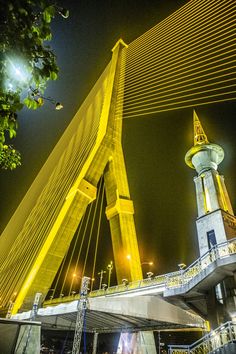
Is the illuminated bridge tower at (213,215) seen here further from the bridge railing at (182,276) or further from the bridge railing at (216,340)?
the bridge railing at (216,340)

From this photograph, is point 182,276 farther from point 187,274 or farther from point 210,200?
point 210,200

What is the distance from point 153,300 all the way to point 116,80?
23.4 m

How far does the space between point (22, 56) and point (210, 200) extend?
15.2m

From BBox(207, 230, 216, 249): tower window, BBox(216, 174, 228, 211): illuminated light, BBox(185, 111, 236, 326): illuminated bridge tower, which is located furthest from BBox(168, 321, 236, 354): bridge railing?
BBox(216, 174, 228, 211): illuminated light

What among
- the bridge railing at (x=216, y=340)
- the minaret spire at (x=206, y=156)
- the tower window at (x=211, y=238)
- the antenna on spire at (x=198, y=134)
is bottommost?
the bridge railing at (x=216, y=340)

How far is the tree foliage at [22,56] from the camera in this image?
3.35 meters

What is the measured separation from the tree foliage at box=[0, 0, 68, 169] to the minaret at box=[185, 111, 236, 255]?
1331 cm

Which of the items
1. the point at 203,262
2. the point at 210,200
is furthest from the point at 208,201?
the point at 203,262

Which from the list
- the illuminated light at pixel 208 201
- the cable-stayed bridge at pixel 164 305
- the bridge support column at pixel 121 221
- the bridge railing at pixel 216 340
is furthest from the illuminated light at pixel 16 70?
the bridge support column at pixel 121 221

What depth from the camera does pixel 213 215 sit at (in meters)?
15.5

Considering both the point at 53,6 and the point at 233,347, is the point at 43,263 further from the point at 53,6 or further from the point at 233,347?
the point at 53,6

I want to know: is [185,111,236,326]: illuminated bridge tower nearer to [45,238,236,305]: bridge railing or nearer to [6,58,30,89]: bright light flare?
[45,238,236,305]: bridge railing

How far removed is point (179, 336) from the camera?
43.7m

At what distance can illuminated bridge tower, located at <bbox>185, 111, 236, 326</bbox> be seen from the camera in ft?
35.0
